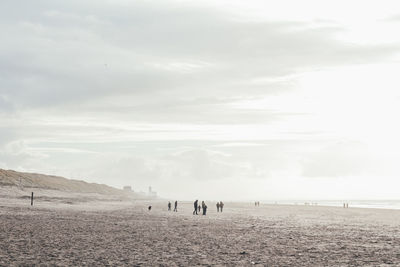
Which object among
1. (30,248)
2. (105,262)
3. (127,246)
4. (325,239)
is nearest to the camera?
(105,262)

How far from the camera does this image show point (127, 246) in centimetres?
2000

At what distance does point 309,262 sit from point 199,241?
7771mm

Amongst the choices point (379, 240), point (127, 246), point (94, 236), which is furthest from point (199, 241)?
point (379, 240)

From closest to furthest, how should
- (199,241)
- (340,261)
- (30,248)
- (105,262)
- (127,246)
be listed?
(105,262), (340,261), (30,248), (127,246), (199,241)

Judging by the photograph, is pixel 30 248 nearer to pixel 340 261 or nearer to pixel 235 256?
pixel 235 256

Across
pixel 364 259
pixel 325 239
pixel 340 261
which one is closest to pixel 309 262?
pixel 340 261

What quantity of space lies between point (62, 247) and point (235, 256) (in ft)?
25.6

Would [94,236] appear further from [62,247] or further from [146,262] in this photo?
[146,262]

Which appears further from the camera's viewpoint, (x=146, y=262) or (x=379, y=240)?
(x=379, y=240)

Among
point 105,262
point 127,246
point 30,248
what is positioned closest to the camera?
point 105,262

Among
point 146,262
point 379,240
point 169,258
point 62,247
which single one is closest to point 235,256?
point 169,258

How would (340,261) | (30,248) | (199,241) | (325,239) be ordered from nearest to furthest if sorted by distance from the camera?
1. (340,261)
2. (30,248)
3. (199,241)
4. (325,239)

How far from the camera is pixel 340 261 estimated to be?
1689 cm

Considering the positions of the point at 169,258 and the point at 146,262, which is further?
the point at 169,258
